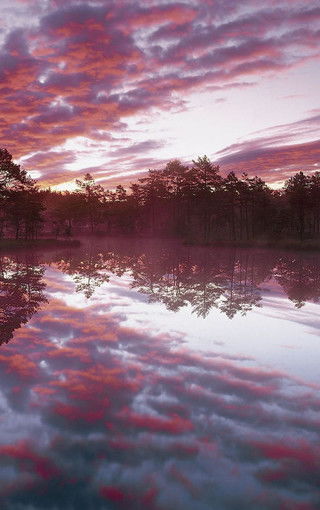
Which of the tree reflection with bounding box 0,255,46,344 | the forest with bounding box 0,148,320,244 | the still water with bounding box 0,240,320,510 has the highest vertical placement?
the forest with bounding box 0,148,320,244

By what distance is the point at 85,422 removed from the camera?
17.8 ft

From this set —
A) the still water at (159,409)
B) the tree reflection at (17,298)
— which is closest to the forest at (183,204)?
the tree reflection at (17,298)

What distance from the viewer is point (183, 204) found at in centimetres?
10031

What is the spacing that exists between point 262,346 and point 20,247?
50.3 metres

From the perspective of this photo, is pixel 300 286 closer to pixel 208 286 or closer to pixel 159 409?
pixel 208 286

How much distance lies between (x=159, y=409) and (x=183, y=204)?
95759 mm

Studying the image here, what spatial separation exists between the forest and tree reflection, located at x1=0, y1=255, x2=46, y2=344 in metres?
33.0

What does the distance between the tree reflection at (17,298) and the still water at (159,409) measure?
0.40 ft

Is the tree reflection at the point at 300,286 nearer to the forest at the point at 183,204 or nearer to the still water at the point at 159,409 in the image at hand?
the still water at the point at 159,409

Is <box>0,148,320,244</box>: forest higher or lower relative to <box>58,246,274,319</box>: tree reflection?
higher

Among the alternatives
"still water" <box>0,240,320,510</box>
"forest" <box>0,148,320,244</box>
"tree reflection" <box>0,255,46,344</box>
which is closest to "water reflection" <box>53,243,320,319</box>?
"still water" <box>0,240,320,510</box>

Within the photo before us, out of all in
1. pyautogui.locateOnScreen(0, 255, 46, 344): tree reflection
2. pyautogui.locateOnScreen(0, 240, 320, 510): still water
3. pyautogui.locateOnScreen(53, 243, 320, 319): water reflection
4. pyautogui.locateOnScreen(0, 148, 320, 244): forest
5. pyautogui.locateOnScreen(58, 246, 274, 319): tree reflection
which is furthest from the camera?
pyautogui.locateOnScreen(0, 148, 320, 244): forest

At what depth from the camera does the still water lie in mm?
4043

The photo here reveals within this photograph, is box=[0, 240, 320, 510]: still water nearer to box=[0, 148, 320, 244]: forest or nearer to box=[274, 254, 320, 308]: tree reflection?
box=[274, 254, 320, 308]: tree reflection
